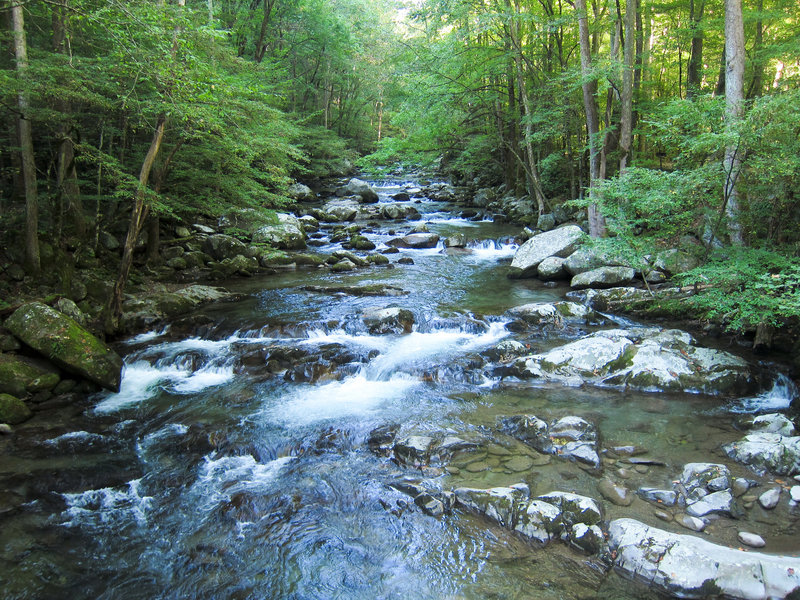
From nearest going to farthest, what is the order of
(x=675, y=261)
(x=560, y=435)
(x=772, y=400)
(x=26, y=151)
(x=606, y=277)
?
(x=560, y=435), (x=772, y=400), (x=26, y=151), (x=675, y=261), (x=606, y=277)

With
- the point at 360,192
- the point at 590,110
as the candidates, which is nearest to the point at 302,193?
the point at 360,192

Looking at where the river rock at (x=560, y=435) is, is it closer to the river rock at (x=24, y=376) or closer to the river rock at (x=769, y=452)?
the river rock at (x=769, y=452)

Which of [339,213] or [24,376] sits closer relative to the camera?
[24,376]

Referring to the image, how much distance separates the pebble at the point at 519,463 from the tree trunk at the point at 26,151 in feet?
26.7

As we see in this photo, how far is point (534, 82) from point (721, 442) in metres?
16.8

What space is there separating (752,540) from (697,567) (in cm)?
71

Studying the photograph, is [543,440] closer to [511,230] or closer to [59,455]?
[59,455]

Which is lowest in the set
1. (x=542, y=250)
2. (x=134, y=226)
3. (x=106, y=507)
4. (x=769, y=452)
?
(x=106, y=507)

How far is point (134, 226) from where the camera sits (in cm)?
827

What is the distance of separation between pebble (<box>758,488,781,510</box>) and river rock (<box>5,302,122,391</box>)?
817 centimetres

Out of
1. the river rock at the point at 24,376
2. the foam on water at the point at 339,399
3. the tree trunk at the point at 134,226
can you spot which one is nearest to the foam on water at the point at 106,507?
the foam on water at the point at 339,399

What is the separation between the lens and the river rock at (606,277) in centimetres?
1070

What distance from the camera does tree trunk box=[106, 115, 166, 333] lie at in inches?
319

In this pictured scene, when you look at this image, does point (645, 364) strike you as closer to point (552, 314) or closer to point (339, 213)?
point (552, 314)
